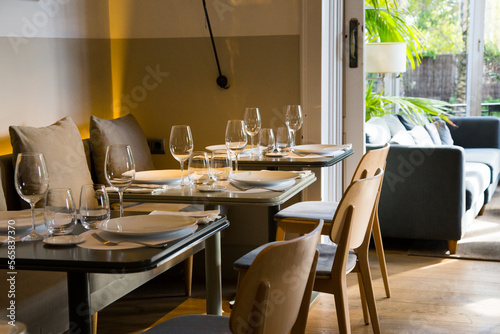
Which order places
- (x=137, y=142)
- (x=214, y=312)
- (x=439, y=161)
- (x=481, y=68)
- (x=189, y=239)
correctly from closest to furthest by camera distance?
1. (x=189, y=239)
2. (x=214, y=312)
3. (x=137, y=142)
4. (x=439, y=161)
5. (x=481, y=68)

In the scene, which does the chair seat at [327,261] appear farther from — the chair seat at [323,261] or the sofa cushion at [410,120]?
the sofa cushion at [410,120]

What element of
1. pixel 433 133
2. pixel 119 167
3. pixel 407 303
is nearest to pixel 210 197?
pixel 119 167

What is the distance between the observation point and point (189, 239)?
1562 millimetres

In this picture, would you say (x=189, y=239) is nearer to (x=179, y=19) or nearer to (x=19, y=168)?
(x=19, y=168)

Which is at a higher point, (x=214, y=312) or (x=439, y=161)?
(x=439, y=161)

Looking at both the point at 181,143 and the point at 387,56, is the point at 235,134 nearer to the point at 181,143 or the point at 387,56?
the point at 181,143

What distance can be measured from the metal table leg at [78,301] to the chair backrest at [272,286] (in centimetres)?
46

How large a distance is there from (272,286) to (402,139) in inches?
123

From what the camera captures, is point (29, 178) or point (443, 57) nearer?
point (29, 178)

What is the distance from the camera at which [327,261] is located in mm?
2295

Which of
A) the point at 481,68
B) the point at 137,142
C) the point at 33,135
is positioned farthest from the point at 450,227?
the point at 481,68

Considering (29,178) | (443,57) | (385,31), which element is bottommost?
(29,178)

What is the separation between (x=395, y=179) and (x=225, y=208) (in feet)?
3.81

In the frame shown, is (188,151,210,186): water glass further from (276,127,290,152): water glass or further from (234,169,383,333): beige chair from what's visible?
(276,127,290,152): water glass
